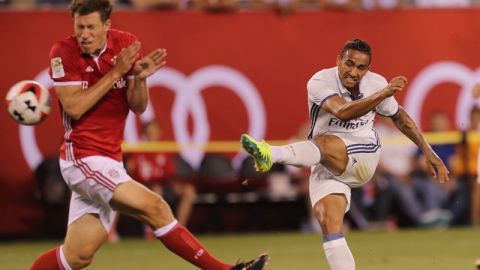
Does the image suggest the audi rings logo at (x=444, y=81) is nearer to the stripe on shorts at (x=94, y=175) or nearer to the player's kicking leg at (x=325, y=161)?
the player's kicking leg at (x=325, y=161)

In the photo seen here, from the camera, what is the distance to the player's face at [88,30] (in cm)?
790

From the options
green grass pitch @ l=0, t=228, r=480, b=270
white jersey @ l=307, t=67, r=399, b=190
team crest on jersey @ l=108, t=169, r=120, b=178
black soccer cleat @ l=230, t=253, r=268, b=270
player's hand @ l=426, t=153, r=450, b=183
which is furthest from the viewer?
green grass pitch @ l=0, t=228, r=480, b=270

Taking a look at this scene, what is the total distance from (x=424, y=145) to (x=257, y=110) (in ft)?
26.0

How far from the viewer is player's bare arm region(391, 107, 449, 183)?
870cm

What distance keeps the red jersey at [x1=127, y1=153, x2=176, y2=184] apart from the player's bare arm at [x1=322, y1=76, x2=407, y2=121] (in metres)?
7.51

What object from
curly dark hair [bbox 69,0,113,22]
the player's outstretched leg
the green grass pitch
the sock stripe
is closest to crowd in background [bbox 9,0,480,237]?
the green grass pitch

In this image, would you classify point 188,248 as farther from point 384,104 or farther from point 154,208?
point 384,104

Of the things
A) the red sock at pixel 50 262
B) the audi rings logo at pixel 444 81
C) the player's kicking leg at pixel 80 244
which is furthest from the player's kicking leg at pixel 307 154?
the audi rings logo at pixel 444 81

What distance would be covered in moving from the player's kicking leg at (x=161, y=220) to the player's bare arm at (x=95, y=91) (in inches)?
23.9

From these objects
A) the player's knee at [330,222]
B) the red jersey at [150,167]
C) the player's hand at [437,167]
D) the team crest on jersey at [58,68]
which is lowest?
the red jersey at [150,167]

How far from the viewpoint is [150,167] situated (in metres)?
15.7

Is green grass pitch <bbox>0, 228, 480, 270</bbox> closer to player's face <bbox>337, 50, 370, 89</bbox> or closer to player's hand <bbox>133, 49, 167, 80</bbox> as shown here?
player's face <bbox>337, 50, 370, 89</bbox>

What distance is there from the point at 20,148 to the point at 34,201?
79 cm

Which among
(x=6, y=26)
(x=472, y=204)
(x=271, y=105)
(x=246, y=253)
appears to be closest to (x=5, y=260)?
(x=246, y=253)
